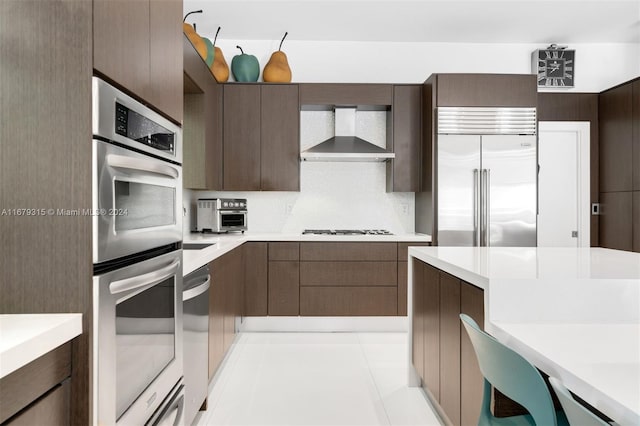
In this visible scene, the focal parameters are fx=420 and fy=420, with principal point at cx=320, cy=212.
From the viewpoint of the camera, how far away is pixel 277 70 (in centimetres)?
395

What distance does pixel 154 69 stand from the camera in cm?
139

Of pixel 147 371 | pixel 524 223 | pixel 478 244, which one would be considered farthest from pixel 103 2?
pixel 524 223

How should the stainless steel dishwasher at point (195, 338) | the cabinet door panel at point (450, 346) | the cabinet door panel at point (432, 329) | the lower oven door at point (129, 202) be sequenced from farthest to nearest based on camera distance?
the cabinet door panel at point (432, 329)
the stainless steel dishwasher at point (195, 338)
the cabinet door panel at point (450, 346)
the lower oven door at point (129, 202)

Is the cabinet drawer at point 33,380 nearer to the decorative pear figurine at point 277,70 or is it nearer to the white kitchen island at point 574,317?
the white kitchen island at point 574,317

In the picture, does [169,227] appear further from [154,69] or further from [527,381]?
[527,381]

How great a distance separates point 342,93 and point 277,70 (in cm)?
65

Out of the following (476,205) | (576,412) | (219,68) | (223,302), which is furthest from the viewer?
(219,68)

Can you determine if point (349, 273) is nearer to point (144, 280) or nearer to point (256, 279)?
point (256, 279)

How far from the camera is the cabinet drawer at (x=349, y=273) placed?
12.3ft

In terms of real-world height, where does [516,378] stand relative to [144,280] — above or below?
below

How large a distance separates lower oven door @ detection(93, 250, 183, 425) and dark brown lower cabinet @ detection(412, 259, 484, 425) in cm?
110

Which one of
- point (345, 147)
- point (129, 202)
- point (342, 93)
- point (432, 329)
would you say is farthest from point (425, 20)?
point (129, 202)

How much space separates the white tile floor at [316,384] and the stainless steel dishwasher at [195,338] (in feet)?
0.78

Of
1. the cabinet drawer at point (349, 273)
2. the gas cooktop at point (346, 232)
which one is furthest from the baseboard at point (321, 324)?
the gas cooktop at point (346, 232)
